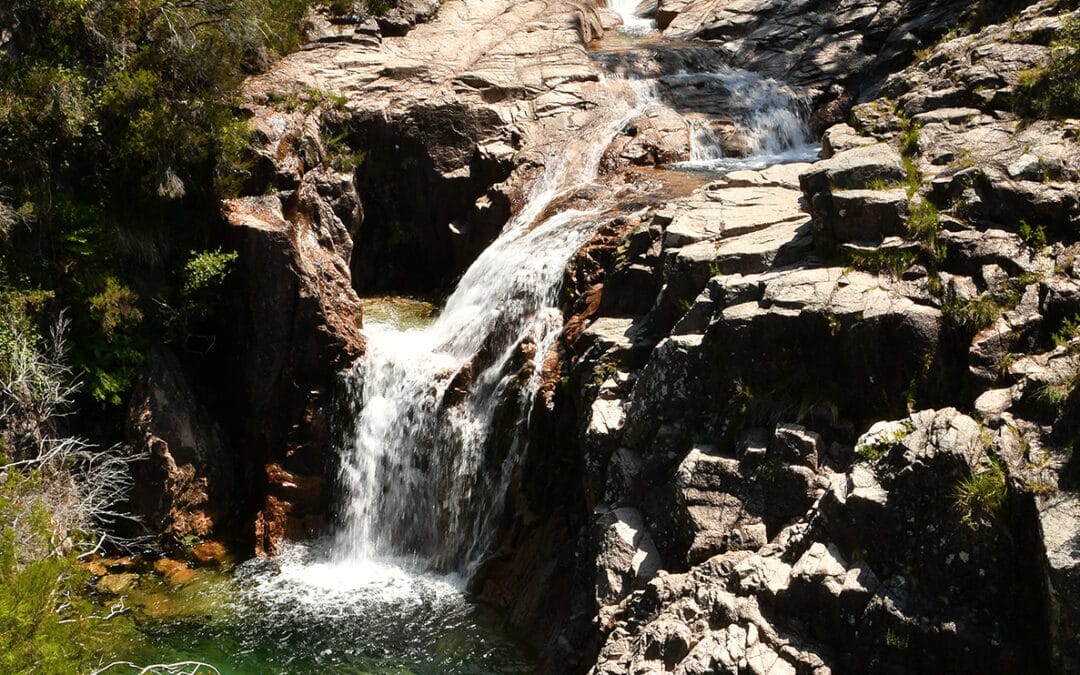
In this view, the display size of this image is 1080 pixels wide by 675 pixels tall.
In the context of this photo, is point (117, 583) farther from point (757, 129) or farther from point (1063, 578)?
point (757, 129)

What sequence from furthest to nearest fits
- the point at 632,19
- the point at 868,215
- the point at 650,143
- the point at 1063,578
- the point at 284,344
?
1. the point at 632,19
2. the point at 650,143
3. the point at 284,344
4. the point at 868,215
5. the point at 1063,578

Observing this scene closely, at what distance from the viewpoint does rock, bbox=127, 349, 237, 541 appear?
12062 millimetres

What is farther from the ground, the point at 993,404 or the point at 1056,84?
the point at 1056,84

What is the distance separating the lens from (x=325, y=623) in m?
10.2

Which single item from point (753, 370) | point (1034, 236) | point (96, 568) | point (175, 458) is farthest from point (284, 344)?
point (1034, 236)

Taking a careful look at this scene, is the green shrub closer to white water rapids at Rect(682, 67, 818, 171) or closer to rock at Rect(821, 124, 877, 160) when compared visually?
rock at Rect(821, 124, 877, 160)

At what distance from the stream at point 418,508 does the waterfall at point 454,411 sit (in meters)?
0.02

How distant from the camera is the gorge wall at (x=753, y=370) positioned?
243 inches

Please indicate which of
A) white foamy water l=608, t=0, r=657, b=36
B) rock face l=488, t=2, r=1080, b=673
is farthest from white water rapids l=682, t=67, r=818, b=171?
white foamy water l=608, t=0, r=657, b=36

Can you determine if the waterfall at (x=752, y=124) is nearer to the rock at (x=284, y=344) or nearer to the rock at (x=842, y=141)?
the rock at (x=842, y=141)

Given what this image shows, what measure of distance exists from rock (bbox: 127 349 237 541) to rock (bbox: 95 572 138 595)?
0.84 meters

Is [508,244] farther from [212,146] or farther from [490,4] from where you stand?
[490,4]

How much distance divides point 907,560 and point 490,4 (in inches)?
659

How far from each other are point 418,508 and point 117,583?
384 centimetres
